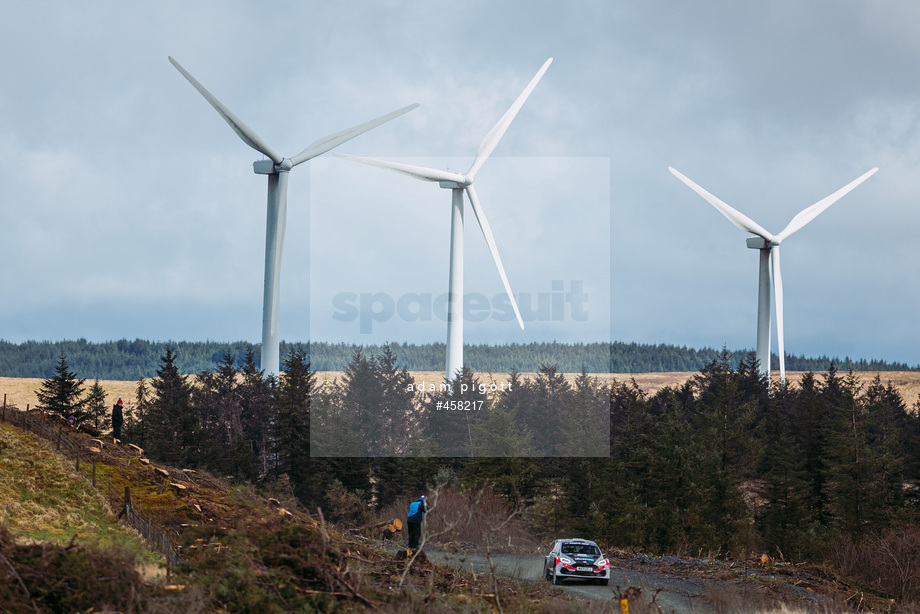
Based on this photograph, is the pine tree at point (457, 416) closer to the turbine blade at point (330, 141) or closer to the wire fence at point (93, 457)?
the turbine blade at point (330, 141)

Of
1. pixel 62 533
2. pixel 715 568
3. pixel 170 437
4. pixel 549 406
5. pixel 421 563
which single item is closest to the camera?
pixel 421 563

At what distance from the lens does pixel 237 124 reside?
59688mm

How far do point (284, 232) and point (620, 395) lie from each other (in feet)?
147

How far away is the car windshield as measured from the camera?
94.4 feet

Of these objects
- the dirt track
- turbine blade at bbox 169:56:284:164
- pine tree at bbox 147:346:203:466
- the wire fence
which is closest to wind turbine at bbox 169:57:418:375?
turbine blade at bbox 169:56:284:164

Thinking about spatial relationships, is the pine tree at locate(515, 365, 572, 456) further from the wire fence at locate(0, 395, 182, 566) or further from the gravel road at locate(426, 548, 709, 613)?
the wire fence at locate(0, 395, 182, 566)

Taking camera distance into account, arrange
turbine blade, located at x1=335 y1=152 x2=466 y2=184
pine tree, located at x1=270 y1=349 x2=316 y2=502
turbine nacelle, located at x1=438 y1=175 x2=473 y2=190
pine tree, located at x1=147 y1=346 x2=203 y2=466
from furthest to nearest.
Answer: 1. pine tree, located at x1=147 y1=346 x2=203 y2=466
2. turbine nacelle, located at x1=438 y1=175 x2=473 y2=190
3. pine tree, located at x1=270 y1=349 x2=316 y2=502
4. turbine blade, located at x1=335 y1=152 x2=466 y2=184

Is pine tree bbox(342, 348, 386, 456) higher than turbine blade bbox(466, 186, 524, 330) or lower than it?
lower

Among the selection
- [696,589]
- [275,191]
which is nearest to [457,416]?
[275,191]

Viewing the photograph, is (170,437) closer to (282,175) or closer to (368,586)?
(282,175)

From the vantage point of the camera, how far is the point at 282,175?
6419 cm

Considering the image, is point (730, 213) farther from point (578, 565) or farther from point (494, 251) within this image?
point (578, 565)

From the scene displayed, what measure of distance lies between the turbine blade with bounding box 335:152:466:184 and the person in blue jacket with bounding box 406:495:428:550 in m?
38.5

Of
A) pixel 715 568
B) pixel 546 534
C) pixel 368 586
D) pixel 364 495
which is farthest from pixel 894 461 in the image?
pixel 368 586
